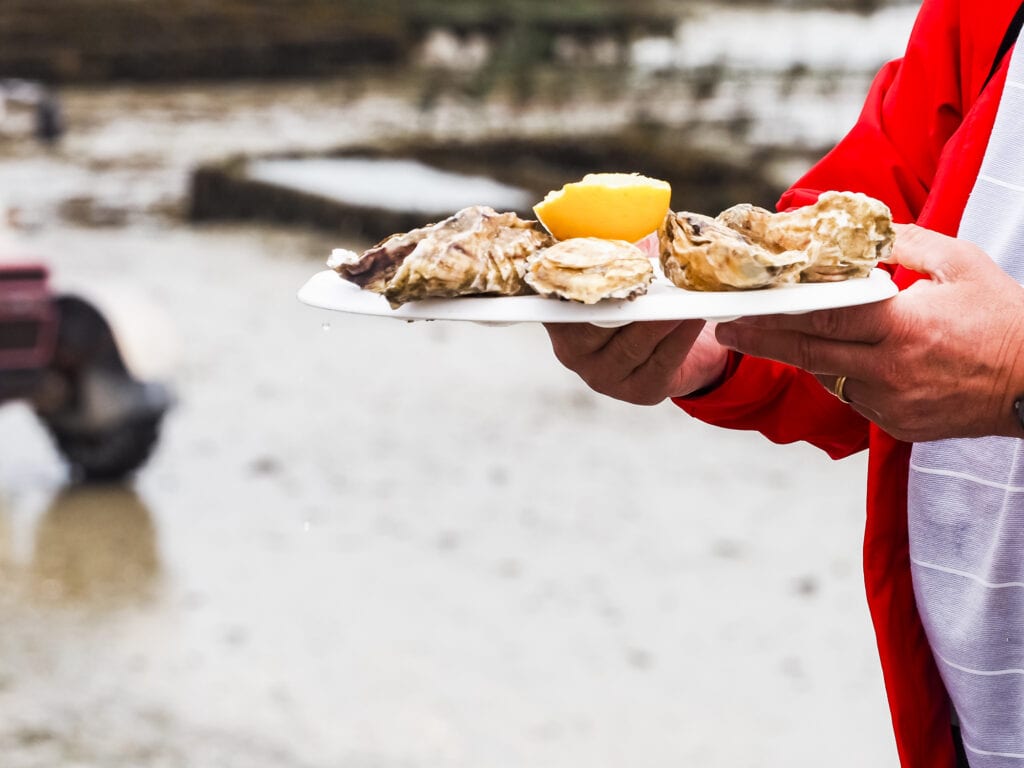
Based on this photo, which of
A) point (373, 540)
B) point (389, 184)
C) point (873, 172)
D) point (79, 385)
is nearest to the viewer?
point (873, 172)

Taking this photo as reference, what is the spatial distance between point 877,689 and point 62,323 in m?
2.50

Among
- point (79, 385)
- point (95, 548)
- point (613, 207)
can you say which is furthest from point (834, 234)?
point (79, 385)

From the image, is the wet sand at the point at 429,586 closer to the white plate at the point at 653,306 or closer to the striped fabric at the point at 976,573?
the striped fabric at the point at 976,573

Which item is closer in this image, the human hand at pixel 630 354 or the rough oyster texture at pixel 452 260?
the rough oyster texture at pixel 452 260

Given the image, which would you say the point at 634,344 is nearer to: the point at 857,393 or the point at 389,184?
the point at 857,393

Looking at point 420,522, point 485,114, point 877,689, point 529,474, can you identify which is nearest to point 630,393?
point 877,689

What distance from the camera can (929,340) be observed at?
3.56 ft

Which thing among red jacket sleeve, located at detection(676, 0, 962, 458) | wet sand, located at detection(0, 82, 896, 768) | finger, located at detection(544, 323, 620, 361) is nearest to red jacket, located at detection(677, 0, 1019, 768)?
red jacket sleeve, located at detection(676, 0, 962, 458)

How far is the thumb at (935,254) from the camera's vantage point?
1.08 metres

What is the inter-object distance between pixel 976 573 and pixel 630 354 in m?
0.33

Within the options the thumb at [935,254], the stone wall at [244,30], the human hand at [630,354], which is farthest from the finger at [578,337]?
the stone wall at [244,30]

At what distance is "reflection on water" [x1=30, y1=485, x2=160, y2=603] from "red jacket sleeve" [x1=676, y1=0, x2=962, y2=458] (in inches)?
103

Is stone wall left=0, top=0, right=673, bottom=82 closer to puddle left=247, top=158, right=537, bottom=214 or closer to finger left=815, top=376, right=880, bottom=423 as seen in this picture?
puddle left=247, top=158, right=537, bottom=214

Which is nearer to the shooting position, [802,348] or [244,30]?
[802,348]
